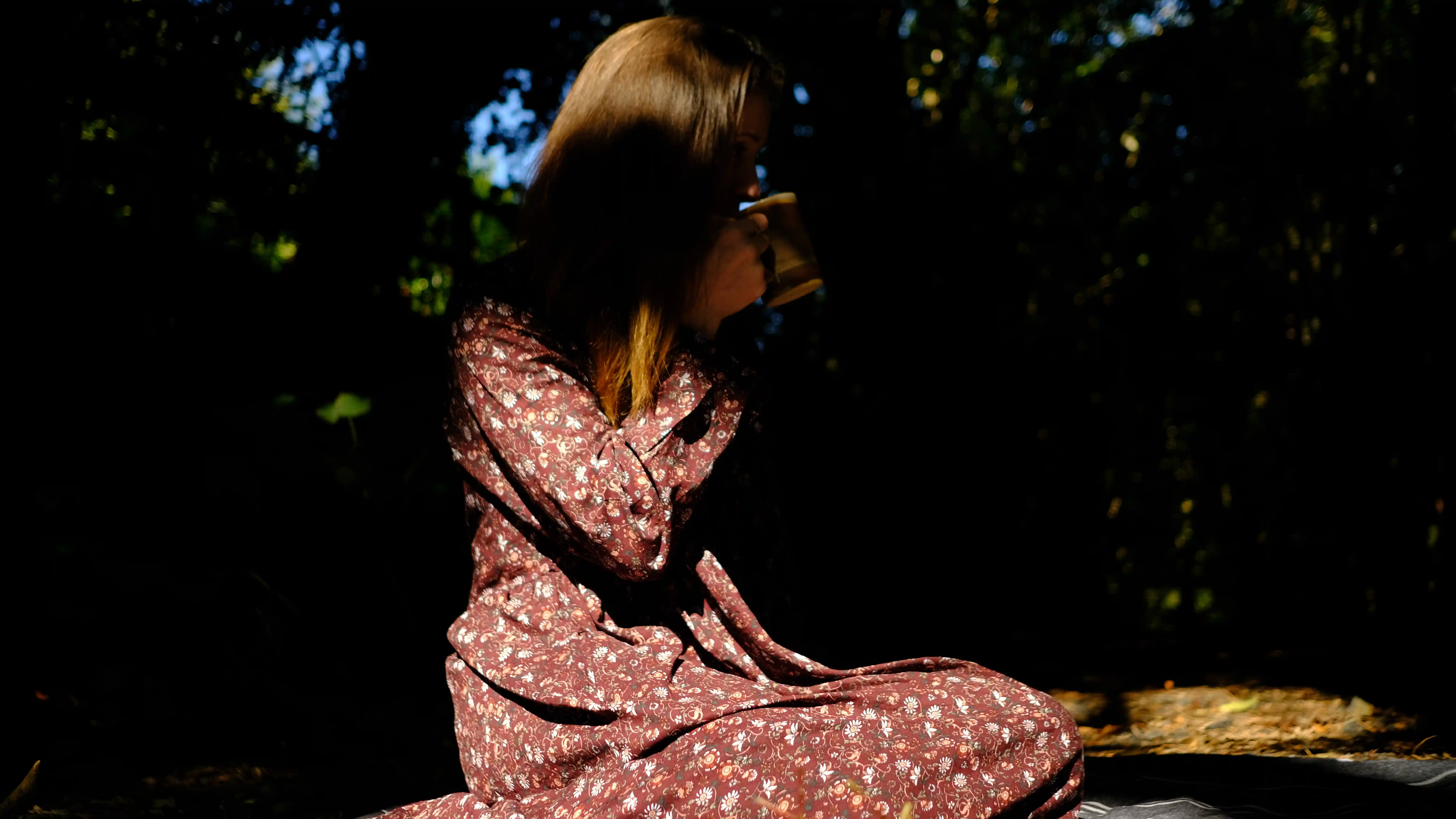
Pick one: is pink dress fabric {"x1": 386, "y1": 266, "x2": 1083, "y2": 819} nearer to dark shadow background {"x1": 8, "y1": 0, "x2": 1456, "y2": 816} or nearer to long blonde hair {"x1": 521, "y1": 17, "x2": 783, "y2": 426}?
long blonde hair {"x1": 521, "y1": 17, "x2": 783, "y2": 426}

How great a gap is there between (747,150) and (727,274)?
245 millimetres

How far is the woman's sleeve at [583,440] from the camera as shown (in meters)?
1.45

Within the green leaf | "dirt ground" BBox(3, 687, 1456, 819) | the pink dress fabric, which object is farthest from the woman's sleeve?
the green leaf

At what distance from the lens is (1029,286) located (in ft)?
16.0

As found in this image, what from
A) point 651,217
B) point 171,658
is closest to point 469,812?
point 651,217

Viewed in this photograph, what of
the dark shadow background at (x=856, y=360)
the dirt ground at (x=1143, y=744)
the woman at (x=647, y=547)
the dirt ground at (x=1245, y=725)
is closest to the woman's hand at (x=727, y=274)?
the woman at (x=647, y=547)

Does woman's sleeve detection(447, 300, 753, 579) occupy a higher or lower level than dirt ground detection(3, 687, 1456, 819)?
higher

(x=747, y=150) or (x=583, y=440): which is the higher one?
(x=747, y=150)

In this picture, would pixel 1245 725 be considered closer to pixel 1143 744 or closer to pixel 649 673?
pixel 1143 744

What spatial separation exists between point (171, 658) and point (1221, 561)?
4619mm

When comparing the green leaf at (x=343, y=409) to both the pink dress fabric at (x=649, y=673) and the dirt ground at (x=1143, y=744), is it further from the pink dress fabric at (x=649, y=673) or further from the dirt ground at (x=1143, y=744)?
the pink dress fabric at (x=649, y=673)

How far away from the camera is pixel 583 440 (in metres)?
1.49

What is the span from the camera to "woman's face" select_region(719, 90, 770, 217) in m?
1.76

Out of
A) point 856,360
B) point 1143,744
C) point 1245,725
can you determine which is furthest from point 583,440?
point 856,360
